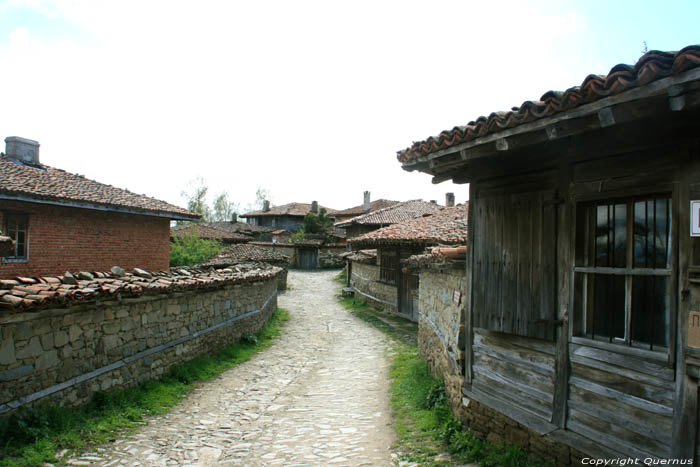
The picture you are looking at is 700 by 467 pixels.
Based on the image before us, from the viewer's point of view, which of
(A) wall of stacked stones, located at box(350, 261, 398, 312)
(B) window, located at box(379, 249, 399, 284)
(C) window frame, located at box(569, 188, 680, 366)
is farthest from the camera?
(A) wall of stacked stones, located at box(350, 261, 398, 312)

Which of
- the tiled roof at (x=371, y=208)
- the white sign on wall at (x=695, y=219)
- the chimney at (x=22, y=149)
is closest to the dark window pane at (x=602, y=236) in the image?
the white sign on wall at (x=695, y=219)

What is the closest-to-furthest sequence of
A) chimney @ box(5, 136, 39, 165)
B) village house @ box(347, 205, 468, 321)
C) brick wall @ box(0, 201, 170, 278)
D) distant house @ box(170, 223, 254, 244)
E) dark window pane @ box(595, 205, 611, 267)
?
dark window pane @ box(595, 205, 611, 267) < brick wall @ box(0, 201, 170, 278) < village house @ box(347, 205, 468, 321) < chimney @ box(5, 136, 39, 165) < distant house @ box(170, 223, 254, 244)

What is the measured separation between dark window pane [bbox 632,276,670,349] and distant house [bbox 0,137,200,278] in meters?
14.7

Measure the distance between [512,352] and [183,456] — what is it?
384cm

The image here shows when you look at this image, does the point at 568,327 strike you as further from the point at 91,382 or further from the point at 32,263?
the point at 32,263

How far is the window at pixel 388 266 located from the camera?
57.5 feet

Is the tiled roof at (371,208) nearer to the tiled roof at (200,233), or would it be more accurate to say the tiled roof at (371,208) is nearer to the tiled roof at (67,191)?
the tiled roof at (200,233)

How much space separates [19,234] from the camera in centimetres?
1358

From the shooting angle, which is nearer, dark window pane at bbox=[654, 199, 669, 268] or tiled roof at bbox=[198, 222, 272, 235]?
dark window pane at bbox=[654, 199, 669, 268]

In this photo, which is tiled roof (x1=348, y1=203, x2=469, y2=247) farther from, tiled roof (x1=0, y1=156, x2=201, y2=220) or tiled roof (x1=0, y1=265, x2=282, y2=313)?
tiled roof (x1=0, y1=156, x2=201, y2=220)

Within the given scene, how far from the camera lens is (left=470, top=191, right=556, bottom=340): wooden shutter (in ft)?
12.8

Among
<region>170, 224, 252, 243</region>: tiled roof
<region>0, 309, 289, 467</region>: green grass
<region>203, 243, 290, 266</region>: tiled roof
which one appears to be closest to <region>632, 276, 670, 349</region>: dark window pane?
<region>0, 309, 289, 467</region>: green grass

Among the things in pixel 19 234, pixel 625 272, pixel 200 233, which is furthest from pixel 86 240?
pixel 625 272

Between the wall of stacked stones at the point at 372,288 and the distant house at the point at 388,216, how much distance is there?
29.0ft
